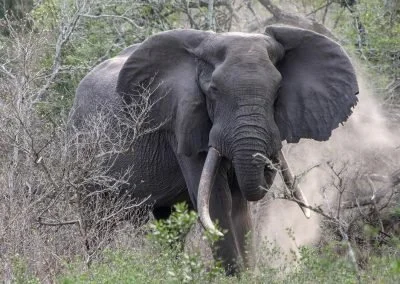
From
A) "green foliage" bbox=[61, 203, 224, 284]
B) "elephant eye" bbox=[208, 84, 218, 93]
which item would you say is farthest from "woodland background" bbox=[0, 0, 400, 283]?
"elephant eye" bbox=[208, 84, 218, 93]

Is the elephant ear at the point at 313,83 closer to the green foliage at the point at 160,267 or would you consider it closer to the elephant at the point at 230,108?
the elephant at the point at 230,108

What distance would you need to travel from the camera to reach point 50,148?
9641 mm

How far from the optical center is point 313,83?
8938 millimetres

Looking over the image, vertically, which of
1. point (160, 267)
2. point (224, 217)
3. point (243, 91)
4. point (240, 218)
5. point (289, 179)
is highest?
point (160, 267)

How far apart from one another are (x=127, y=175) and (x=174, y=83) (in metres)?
1.36

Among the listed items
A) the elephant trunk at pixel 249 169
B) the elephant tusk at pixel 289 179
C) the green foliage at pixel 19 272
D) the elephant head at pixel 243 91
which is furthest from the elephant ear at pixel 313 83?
the green foliage at pixel 19 272

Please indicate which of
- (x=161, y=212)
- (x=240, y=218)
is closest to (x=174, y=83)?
(x=240, y=218)

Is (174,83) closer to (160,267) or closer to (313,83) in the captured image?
(313,83)

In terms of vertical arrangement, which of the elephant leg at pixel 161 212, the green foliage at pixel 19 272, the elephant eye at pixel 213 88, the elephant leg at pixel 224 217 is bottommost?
the elephant leg at pixel 161 212

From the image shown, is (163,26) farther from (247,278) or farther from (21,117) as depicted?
(247,278)

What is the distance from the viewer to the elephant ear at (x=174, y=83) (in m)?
8.66

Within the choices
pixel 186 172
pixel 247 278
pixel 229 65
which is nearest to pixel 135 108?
pixel 186 172

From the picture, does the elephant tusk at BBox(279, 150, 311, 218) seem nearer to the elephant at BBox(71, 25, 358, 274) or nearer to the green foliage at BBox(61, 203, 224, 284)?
the elephant at BBox(71, 25, 358, 274)

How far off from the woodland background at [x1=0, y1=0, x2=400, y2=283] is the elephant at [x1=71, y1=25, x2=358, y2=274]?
0.92 ft
